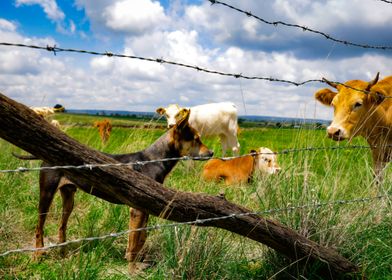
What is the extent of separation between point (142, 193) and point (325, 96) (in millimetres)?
5223

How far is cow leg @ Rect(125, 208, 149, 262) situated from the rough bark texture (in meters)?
1.23

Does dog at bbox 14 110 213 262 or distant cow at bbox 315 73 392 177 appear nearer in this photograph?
dog at bbox 14 110 213 262

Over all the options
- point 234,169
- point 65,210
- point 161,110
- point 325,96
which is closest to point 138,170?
point 65,210

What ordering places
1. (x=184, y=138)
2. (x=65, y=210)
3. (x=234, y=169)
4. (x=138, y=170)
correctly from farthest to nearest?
(x=234, y=169) → (x=184, y=138) → (x=138, y=170) → (x=65, y=210)

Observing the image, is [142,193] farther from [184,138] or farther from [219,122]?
[219,122]

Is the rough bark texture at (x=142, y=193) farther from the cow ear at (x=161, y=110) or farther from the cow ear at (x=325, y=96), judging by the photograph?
the cow ear at (x=161, y=110)

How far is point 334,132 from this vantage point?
20.8ft

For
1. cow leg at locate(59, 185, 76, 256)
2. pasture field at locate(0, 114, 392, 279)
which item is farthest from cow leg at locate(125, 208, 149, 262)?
cow leg at locate(59, 185, 76, 256)

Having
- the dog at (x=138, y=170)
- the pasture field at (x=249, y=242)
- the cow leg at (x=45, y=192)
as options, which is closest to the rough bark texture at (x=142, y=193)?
the pasture field at (x=249, y=242)

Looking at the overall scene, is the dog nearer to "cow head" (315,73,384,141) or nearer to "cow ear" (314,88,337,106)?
"cow head" (315,73,384,141)

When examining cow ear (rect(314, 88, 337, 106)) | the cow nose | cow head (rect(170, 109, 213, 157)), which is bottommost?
cow head (rect(170, 109, 213, 157))

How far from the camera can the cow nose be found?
6.32 meters

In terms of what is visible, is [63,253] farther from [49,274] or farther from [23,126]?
[23,126]

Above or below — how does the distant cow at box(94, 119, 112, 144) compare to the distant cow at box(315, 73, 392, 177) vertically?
below
